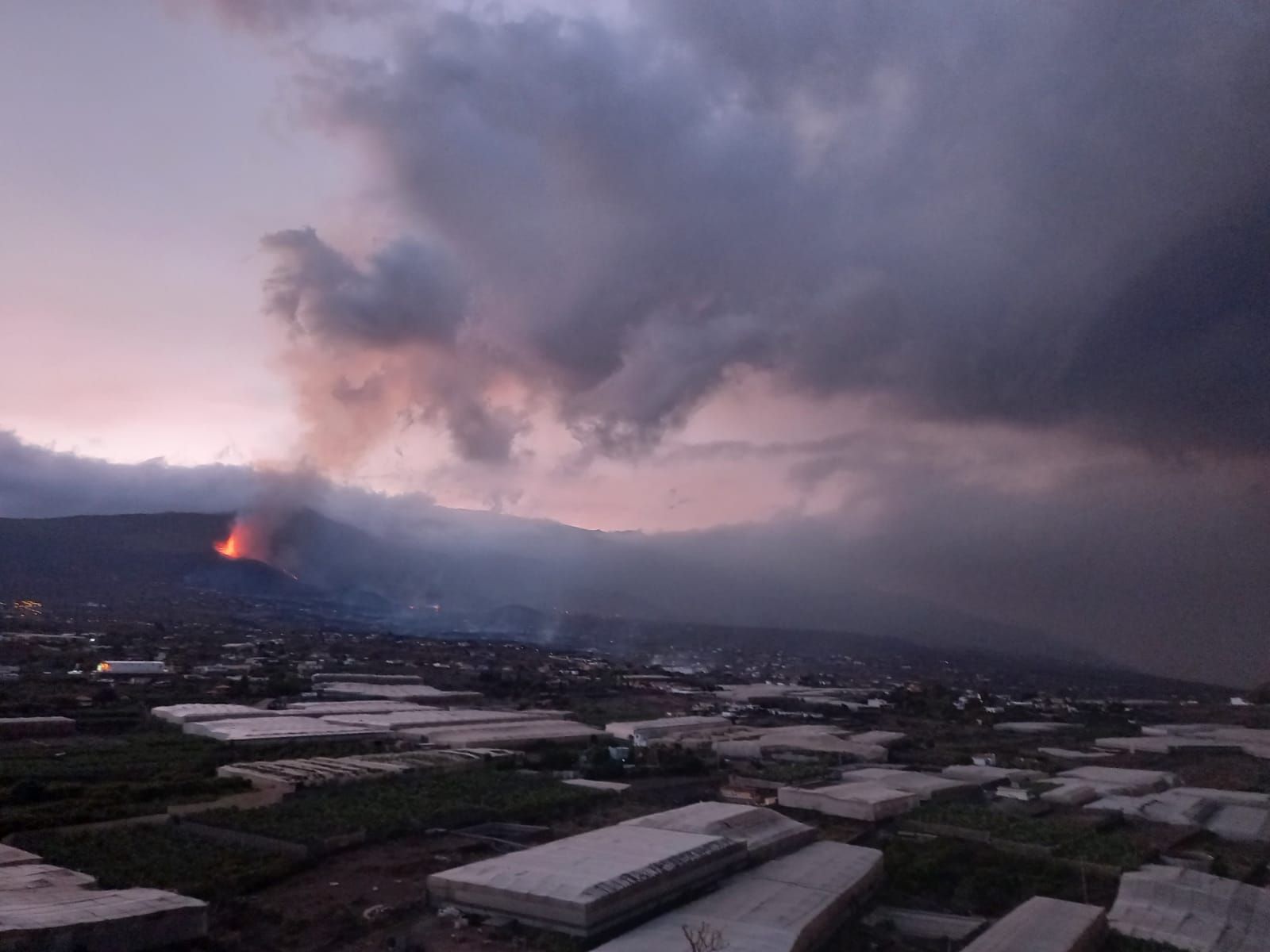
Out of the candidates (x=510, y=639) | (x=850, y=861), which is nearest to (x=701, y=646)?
(x=510, y=639)

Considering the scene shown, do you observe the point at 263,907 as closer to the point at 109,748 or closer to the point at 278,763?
the point at 278,763

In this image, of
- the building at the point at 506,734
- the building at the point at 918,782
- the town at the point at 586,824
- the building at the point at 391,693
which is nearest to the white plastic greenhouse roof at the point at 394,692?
the building at the point at 391,693

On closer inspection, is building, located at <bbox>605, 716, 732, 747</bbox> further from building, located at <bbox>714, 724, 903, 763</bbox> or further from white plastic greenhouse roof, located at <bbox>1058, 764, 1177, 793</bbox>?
white plastic greenhouse roof, located at <bbox>1058, 764, 1177, 793</bbox>

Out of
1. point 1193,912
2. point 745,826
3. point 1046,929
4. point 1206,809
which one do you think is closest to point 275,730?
point 745,826

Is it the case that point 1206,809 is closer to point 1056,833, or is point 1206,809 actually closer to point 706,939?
point 1056,833

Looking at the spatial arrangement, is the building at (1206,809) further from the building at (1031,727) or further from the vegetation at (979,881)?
the building at (1031,727)
